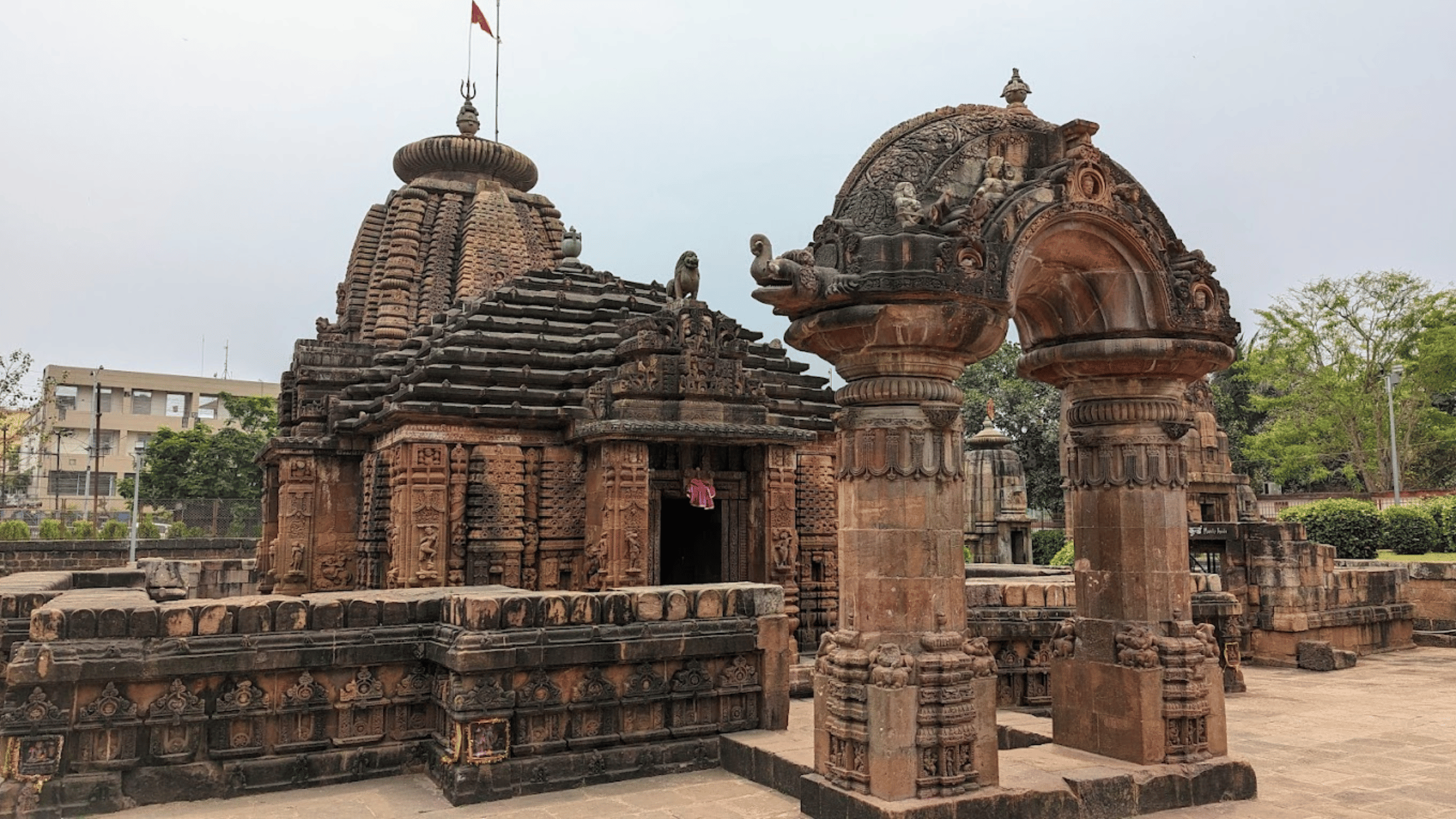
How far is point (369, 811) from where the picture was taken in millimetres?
6840

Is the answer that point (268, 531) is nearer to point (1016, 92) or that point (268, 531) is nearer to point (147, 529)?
point (1016, 92)

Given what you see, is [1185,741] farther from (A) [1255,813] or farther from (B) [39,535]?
(B) [39,535]

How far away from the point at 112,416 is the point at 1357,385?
3105 inches

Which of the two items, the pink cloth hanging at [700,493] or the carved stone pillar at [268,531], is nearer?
the pink cloth hanging at [700,493]

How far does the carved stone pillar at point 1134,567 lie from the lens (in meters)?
6.95

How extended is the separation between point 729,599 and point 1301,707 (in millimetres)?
7419

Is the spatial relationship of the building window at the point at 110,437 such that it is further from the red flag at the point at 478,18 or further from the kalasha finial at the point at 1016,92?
the kalasha finial at the point at 1016,92

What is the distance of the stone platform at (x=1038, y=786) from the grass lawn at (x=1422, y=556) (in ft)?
59.2

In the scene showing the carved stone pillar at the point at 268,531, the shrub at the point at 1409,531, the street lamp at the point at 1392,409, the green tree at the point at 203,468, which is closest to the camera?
the carved stone pillar at the point at 268,531

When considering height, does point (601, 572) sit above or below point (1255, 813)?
above

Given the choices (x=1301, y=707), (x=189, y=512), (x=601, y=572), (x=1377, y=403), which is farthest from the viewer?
(x=189, y=512)

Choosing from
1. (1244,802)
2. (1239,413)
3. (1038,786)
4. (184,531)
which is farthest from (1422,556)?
(184,531)

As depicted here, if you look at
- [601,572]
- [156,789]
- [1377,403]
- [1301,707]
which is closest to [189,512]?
[601,572]

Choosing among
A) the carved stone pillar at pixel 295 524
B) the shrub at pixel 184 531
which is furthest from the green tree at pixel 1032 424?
the shrub at pixel 184 531
